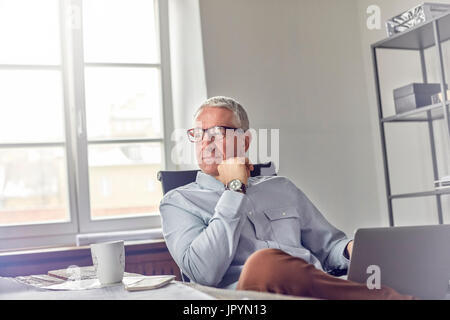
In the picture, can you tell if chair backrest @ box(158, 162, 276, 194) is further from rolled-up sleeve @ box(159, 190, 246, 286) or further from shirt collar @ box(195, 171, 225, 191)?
rolled-up sleeve @ box(159, 190, 246, 286)

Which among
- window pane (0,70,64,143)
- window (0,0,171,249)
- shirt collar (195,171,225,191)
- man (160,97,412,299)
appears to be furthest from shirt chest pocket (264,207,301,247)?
window pane (0,70,64,143)

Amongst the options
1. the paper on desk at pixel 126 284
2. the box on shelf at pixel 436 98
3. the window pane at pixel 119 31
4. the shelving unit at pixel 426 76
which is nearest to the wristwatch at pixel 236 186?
the paper on desk at pixel 126 284

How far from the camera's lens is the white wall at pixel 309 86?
2.75 metres

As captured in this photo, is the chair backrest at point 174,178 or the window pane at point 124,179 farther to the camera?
the window pane at point 124,179

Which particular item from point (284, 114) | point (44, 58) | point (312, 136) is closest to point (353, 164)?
point (312, 136)

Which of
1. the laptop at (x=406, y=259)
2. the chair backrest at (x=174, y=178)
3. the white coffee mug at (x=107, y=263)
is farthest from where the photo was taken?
the chair backrest at (x=174, y=178)

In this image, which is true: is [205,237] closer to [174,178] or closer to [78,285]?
[78,285]

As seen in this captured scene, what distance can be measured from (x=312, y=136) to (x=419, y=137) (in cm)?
53

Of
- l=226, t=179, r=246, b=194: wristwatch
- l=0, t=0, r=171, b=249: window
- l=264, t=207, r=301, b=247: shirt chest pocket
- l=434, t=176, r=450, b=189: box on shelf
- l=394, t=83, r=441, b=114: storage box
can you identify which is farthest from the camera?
l=0, t=0, r=171, b=249: window

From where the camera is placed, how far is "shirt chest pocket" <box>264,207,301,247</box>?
1.58m

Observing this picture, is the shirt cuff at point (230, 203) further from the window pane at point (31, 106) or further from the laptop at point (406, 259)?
the window pane at point (31, 106)

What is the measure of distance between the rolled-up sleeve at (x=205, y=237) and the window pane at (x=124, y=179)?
1275 mm

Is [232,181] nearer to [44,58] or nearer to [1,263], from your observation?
[1,263]

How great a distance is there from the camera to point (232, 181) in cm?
149
